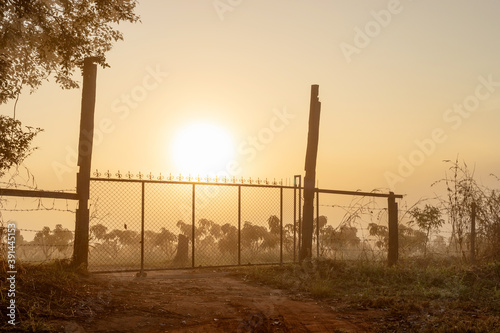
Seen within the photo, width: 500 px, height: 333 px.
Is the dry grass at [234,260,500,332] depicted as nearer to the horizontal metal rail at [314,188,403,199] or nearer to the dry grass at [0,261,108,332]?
the horizontal metal rail at [314,188,403,199]

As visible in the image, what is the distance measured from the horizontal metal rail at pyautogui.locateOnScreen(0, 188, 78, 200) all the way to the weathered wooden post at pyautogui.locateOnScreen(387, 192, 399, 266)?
8.95m

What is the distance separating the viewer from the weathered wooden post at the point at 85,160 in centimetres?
1095

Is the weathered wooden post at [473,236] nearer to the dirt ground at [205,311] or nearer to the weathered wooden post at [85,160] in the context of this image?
the dirt ground at [205,311]

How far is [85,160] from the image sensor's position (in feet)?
36.9

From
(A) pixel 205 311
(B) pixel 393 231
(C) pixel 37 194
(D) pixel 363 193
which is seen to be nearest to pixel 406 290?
(B) pixel 393 231

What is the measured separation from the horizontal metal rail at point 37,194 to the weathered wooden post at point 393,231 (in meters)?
8.95

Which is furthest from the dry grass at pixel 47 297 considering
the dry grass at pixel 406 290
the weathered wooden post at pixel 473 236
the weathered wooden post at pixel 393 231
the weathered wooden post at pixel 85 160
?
the weathered wooden post at pixel 473 236

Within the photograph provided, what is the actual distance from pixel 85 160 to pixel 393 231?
29.5 feet

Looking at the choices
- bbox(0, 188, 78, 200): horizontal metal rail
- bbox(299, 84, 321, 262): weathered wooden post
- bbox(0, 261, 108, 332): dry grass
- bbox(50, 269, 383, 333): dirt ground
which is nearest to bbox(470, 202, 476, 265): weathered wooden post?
bbox(299, 84, 321, 262): weathered wooden post

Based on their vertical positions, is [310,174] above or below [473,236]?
above

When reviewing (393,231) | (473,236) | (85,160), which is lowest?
(473,236)

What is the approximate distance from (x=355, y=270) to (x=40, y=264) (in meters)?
7.43

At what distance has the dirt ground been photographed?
7.46 metres

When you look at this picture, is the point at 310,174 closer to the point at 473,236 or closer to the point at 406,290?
the point at 406,290
